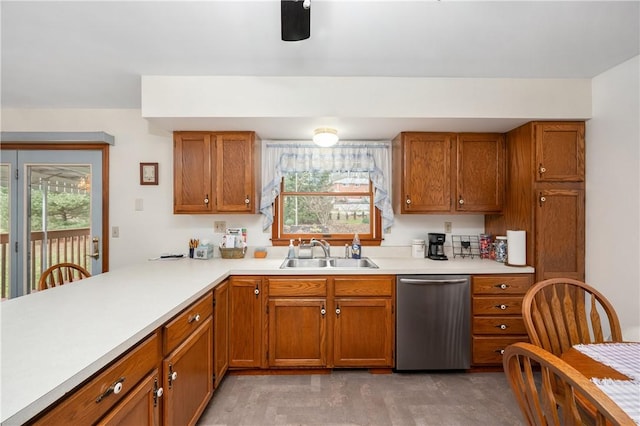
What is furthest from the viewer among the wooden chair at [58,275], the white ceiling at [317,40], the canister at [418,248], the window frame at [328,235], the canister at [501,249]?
the window frame at [328,235]

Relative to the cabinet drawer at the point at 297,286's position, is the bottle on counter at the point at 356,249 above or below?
above

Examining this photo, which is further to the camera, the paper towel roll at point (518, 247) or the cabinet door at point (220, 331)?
the paper towel roll at point (518, 247)

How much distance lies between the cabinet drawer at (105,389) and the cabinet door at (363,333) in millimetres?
Answer: 1481

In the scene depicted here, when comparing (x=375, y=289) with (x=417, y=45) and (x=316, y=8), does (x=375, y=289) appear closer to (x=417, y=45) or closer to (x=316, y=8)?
(x=417, y=45)

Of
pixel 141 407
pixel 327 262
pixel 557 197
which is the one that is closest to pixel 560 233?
pixel 557 197

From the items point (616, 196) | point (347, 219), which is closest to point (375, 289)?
point (347, 219)

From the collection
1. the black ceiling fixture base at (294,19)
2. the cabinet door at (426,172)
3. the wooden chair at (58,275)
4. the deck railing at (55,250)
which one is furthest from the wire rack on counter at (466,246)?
the deck railing at (55,250)

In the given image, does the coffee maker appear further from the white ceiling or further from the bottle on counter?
the white ceiling

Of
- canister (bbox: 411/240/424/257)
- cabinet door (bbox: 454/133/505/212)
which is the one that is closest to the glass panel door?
canister (bbox: 411/240/424/257)

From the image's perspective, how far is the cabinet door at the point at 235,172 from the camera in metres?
2.75

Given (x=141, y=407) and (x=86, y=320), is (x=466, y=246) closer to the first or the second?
(x=141, y=407)

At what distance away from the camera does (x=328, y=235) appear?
315cm

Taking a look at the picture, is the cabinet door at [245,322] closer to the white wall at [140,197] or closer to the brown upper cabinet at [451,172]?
the white wall at [140,197]

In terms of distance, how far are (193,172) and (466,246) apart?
2.71 meters
